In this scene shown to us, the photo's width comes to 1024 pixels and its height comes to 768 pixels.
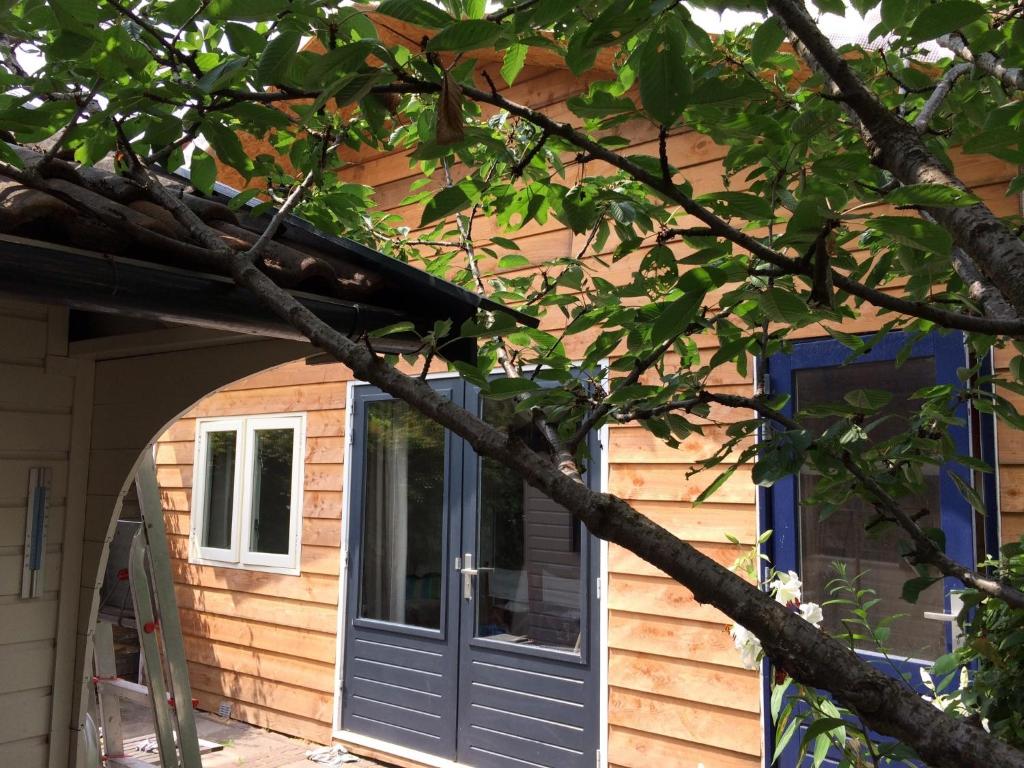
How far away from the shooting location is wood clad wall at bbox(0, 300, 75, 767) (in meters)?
2.14

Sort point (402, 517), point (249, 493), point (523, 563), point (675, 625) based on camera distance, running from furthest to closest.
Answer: point (249, 493), point (402, 517), point (523, 563), point (675, 625)

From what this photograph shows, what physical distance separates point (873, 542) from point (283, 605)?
12.7ft

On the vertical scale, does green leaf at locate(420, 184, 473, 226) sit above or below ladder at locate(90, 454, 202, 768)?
above

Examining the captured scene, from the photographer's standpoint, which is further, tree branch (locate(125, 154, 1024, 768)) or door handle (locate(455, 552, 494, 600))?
door handle (locate(455, 552, 494, 600))

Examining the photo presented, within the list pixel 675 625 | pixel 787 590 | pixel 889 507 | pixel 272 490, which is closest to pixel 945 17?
pixel 889 507

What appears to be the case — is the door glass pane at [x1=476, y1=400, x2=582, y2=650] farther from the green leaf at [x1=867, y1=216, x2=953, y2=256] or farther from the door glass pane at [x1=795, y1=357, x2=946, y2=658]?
the green leaf at [x1=867, y1=216, x2=953, y2=256]

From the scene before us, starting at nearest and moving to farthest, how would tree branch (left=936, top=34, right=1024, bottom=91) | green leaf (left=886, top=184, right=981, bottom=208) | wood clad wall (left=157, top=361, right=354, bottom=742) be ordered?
1. green leaf (left=886, top=184, right=981, bottom=208)
2. tree branch (left=936, top=34, right=1024, bottom=91)
3. wood clad wall (left=157, top=361, right=354, bottom=742)

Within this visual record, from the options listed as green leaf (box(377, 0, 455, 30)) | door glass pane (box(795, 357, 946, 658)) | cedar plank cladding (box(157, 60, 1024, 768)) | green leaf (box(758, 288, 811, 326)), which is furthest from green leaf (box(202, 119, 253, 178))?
door glass pane (box(795, 357, 946, 658))

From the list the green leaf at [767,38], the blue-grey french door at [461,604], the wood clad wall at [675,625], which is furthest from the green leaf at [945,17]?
the blue-grey french door at [461,604]

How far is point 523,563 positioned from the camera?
181 inches

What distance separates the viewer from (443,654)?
4.83 meters

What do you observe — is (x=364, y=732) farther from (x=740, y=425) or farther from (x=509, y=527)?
(x=740, y=425)

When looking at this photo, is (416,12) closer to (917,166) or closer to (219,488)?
(917,166)

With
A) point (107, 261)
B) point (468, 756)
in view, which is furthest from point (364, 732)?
point (107, 261)
